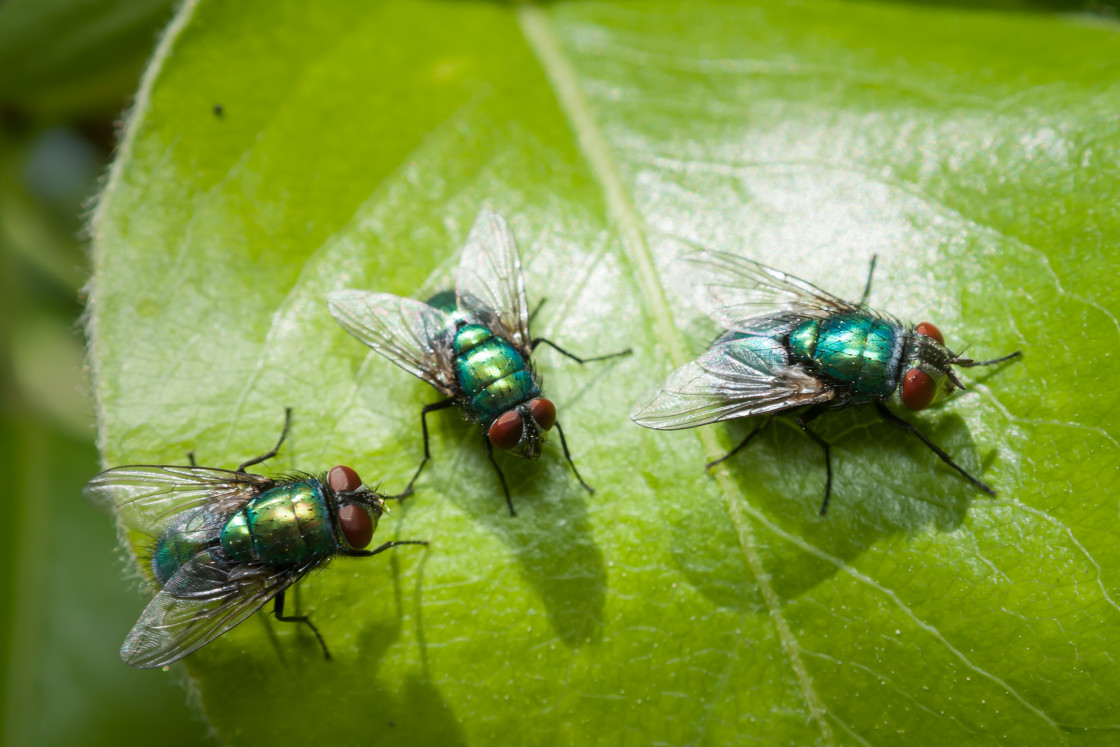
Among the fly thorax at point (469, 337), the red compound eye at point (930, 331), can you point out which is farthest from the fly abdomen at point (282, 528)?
the red compound eye at point (930, 331)

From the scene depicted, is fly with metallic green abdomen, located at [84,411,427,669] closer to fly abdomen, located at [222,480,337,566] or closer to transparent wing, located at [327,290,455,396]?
fly abdomen, located at [222,480,337,566]

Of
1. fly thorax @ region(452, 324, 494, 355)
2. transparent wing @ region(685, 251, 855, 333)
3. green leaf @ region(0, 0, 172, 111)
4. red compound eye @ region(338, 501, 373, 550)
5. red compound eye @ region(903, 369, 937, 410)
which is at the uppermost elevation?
green leaf @ region(0, 0, 172, 111)

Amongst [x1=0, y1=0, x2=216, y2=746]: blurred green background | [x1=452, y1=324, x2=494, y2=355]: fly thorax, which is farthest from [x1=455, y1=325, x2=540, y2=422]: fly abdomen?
[x1=0, y1=0, x2=216, y2=746]: blurred green background

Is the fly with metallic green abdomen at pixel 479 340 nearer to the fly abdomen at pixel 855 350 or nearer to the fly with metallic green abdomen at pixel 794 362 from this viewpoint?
the fly with metallic green abdomen at pixel 794 362

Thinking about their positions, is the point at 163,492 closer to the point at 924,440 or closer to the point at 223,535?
the point at 223,535

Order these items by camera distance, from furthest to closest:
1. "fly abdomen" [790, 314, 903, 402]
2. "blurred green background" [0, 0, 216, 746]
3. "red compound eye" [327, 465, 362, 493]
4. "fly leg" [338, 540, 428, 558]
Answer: "blurred green background" [0, 0, 216, 746], "fly abdomen" [790, 314, 903, 402], "red compound eye" [327, 465, 362, 493], "fly leg" [338, 540, 428, 558]

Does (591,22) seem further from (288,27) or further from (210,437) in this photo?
(210,437)

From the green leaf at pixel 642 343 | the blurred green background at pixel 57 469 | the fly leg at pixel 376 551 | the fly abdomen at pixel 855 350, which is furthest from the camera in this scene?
the blurred green background at pixel 57 469

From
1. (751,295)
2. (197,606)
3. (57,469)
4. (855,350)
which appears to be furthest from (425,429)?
(57,469)
